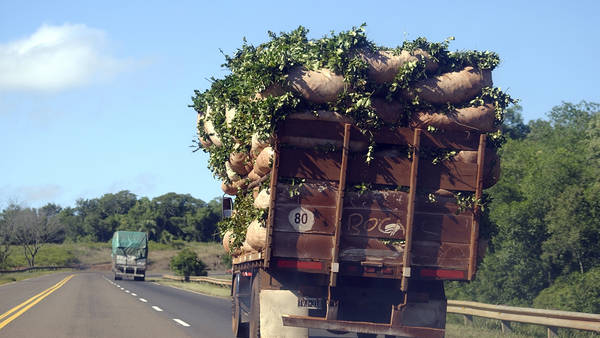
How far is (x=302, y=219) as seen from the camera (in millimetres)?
9258

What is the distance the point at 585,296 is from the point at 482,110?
86.3ft

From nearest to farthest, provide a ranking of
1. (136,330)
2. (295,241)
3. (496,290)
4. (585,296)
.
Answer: (295,241)
(136,330)
(585,296)
(496,290)

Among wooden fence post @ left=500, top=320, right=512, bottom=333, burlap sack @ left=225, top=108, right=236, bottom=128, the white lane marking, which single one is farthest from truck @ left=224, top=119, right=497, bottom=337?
wooden fence post @ left=500, top=320, right=512, bottom=333

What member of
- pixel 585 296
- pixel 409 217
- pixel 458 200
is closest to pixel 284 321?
pixel 409 217

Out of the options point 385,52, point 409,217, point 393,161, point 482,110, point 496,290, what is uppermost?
point 385,52

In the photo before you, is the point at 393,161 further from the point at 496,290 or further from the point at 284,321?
the point at 496,290

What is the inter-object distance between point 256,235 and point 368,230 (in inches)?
56.8

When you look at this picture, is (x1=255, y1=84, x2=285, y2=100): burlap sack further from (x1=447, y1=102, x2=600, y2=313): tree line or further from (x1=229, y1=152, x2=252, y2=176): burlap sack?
(x1=447, y1=102, x2=600, y2=313): tree line

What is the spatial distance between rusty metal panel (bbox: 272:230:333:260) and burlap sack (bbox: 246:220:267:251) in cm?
19

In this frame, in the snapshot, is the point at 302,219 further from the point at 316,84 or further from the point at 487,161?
the point at 487,161

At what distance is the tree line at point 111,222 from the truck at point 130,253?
54.6 m

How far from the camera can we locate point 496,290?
3831cm

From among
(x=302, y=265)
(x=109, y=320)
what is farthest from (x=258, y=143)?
(x=109, y=320)

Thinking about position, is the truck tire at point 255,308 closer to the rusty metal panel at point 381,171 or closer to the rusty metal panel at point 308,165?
the rusty metal panel at point 308,165
